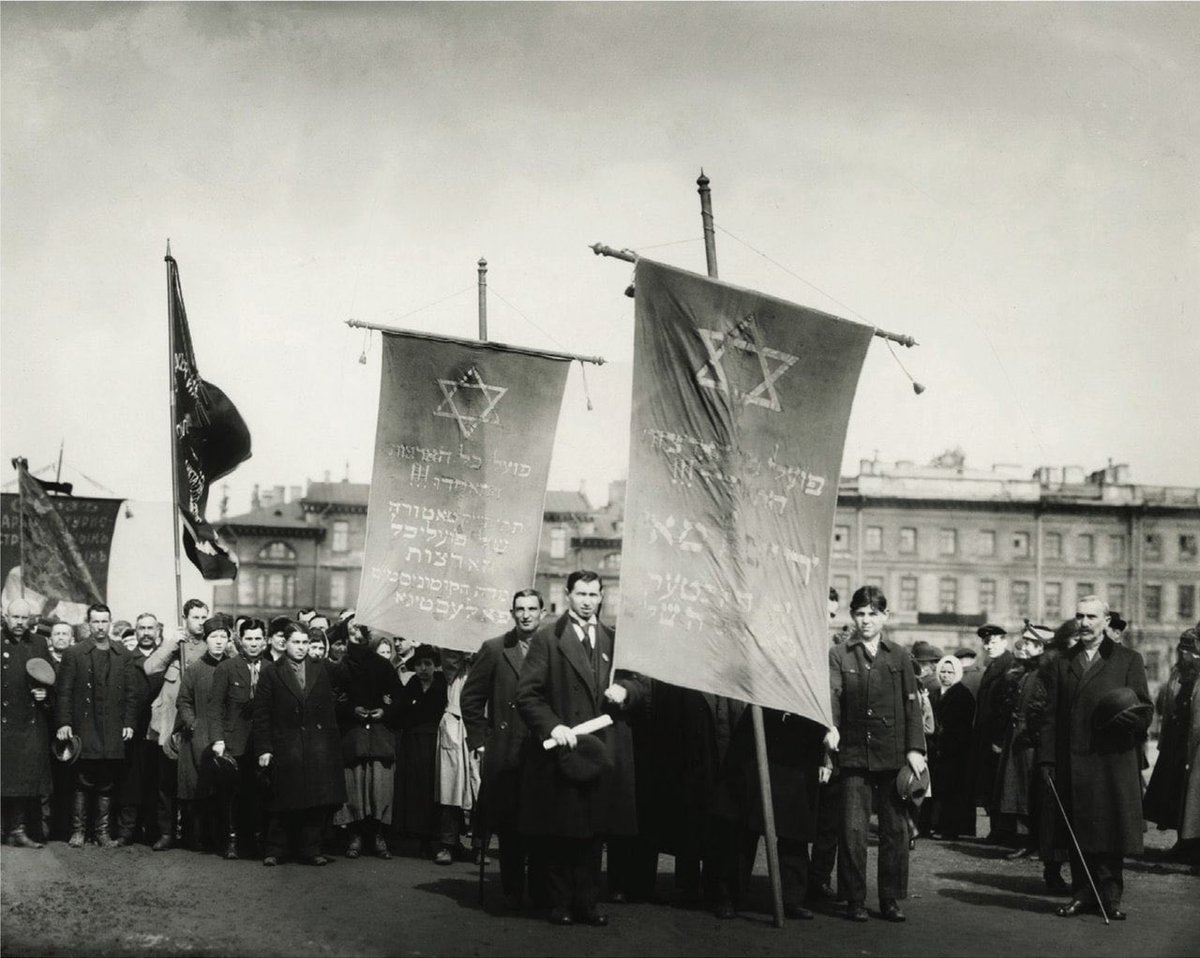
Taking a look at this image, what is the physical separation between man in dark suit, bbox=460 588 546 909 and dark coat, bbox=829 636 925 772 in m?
2.05

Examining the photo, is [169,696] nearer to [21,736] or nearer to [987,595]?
[21,736]

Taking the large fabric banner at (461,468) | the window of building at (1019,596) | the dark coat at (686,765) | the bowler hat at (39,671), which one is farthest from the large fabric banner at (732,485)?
the window of building at (1019,596)

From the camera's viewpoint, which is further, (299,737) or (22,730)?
(22,730)

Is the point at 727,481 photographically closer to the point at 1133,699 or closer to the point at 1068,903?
the point at 1133,699

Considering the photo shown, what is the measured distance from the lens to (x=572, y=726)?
27.0ft

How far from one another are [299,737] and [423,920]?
2757 mm

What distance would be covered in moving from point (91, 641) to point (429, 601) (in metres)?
2.89

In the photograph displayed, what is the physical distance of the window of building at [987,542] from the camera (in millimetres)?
76750

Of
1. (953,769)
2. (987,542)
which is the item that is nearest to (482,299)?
(953,769)

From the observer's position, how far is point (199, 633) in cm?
1191

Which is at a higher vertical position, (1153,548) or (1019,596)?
(1153,548)

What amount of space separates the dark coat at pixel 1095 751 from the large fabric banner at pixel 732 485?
1.98 m

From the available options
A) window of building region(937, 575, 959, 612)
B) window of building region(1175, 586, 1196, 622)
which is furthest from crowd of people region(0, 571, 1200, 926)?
window of building region(1175, 586, 1196, 622)

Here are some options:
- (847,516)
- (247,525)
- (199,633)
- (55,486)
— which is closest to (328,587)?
(247,525)
